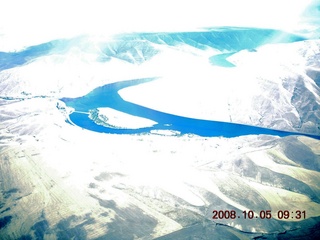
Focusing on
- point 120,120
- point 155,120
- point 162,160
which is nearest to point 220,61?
point 155,120

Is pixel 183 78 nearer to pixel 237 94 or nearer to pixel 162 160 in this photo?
pixel 237 94

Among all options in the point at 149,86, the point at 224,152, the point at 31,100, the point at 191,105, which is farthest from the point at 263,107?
the point at 31,100

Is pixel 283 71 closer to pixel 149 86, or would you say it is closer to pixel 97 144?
pixel 149 86
